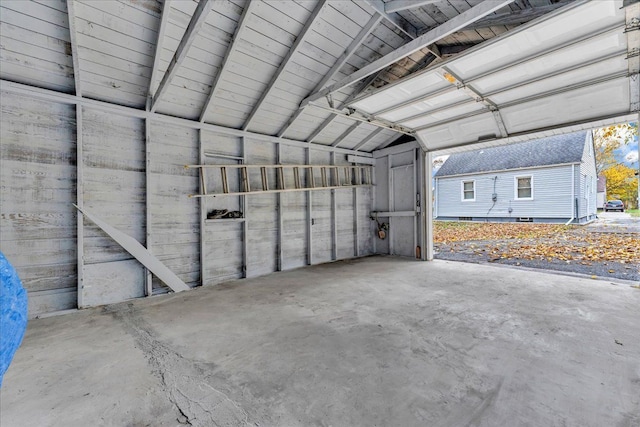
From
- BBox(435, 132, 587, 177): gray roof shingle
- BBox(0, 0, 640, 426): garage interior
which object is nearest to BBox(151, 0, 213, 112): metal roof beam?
BBox(0, 0, 640, 426): garage interior

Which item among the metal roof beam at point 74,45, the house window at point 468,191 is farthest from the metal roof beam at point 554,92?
the house window at point 468,191

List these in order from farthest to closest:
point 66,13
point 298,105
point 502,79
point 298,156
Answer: point 298,156
point 298,105
point 502,79
point 66,13

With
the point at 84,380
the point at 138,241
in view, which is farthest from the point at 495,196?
the point at 84,380

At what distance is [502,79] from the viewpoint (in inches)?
136

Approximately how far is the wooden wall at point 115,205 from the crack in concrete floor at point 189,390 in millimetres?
1569

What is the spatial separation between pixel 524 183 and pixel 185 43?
Answer: 1358 centimetres

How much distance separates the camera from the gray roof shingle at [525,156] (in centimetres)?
1119

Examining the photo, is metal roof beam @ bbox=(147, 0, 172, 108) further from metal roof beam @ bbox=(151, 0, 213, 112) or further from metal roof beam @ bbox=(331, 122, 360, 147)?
metal roof beam @ bbox=(331, 122, 360, 147)

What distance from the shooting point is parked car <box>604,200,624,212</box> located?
2169 centimetres

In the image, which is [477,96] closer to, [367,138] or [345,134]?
[345,134]

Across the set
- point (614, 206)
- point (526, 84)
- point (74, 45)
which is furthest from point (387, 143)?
point (614, 206)

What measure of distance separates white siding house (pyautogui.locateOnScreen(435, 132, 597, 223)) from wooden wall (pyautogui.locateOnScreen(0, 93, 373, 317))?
11177 mm

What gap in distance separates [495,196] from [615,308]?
10718mm

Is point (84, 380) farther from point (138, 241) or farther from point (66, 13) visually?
point (66, 13)
